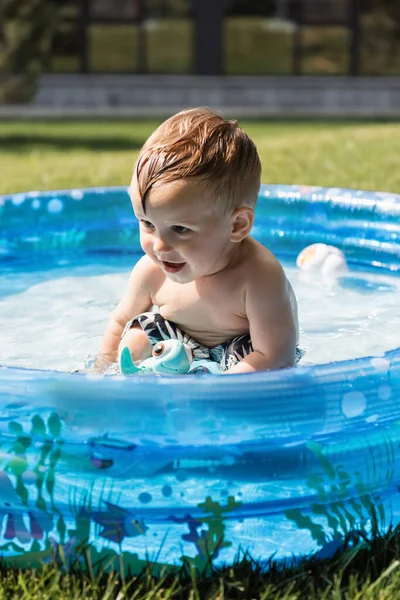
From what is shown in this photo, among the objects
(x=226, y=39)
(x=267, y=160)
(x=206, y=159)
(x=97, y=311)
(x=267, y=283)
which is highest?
(x=206, y=159)

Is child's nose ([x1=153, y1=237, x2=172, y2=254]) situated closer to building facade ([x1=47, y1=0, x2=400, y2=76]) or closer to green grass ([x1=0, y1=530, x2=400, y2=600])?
green grass ([x1=0, y1=530, x2=400, y2=600])

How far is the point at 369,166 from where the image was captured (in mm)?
7441

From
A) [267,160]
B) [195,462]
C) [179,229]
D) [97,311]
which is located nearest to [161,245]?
[179,229]

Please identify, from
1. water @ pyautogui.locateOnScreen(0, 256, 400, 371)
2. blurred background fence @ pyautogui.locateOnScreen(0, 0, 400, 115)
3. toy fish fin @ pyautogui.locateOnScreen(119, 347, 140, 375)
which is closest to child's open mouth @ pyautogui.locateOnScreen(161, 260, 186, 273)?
toy fish fin @ pyautogui.locateOnScreen(119, 347, 140, 375)

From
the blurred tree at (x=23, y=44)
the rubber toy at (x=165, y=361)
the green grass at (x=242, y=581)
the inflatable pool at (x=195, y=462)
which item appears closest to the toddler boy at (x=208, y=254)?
the rubber toy at (x=165, y=361)

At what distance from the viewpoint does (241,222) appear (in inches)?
104

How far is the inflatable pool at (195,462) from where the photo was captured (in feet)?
6.74

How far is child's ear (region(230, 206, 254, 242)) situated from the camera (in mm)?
2627

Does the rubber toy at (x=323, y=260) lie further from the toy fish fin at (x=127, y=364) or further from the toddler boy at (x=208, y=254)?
the toy fish fin at (x=127, y=364)

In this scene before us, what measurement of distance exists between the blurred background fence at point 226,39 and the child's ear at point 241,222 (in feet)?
50.0

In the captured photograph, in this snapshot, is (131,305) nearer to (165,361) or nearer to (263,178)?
(165,361)

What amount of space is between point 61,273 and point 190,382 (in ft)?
8.74

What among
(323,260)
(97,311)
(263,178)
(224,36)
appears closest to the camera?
(97,311)

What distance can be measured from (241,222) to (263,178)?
4.55m
